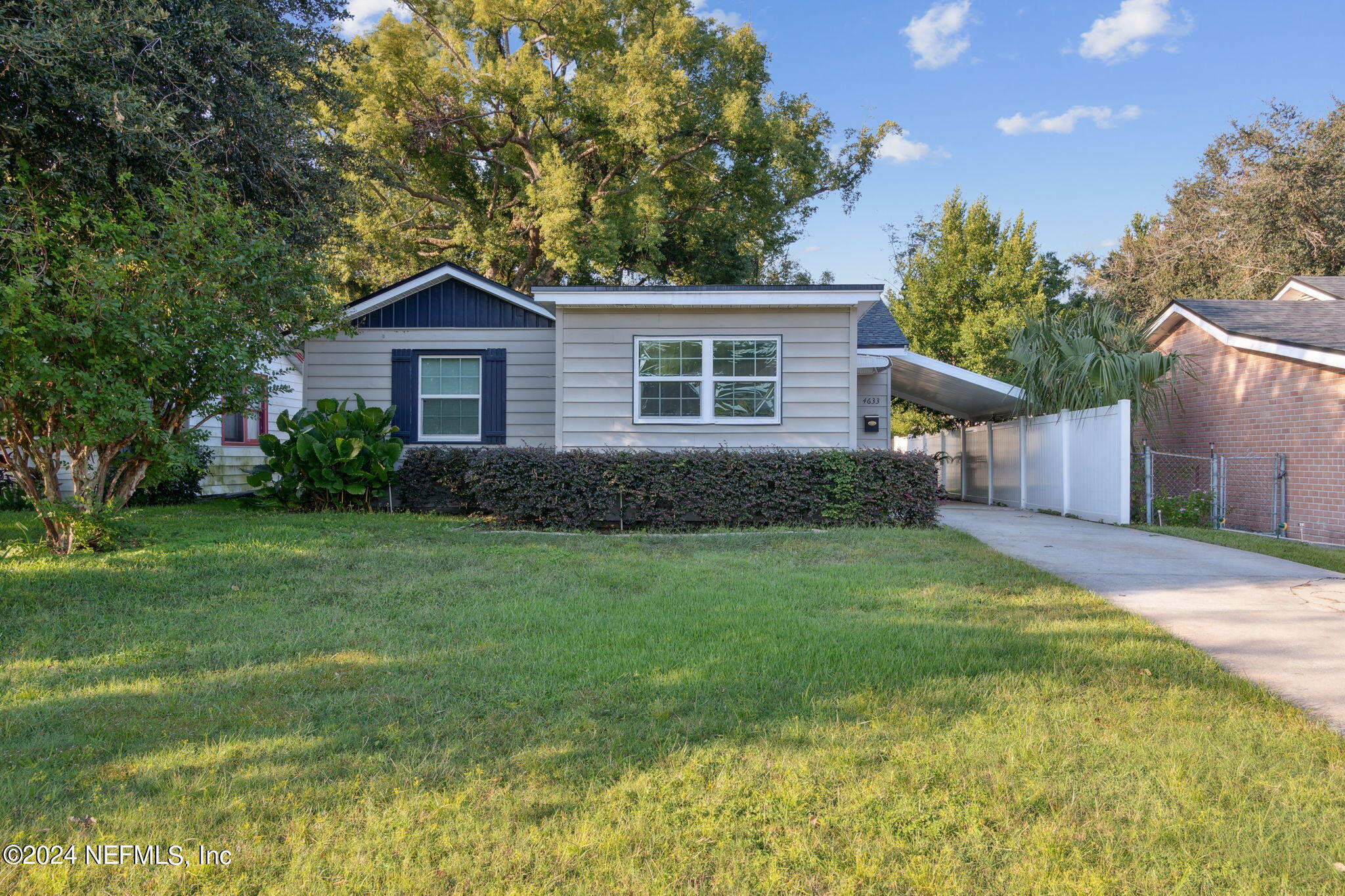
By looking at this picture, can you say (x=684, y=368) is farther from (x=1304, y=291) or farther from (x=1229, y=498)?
(x=1304, y=291)

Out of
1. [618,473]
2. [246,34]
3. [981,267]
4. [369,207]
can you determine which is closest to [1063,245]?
[981,267]

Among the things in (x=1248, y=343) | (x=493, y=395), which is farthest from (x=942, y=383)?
(x=493, y=395)

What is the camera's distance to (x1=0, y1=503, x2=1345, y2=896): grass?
2428 millimetres

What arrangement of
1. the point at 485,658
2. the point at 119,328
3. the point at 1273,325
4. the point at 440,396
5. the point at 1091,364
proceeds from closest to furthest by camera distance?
1. the point at 485,658
2. the point at 119,328
3. the point at 1091,364
4. the point at 1273,325
5. the point at 440,396

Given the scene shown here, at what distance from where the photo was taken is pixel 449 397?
12.0m

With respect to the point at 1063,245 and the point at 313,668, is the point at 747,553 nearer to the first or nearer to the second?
the point at 313,668

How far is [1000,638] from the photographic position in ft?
15.6

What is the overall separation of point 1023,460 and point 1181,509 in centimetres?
331

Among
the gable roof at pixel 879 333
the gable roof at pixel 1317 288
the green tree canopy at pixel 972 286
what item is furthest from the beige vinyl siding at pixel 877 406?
the green tree canopy at pixel 972 286

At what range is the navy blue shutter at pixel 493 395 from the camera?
1185 centimetres

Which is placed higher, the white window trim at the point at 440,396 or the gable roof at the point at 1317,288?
the gable roof at the point at 1317,288

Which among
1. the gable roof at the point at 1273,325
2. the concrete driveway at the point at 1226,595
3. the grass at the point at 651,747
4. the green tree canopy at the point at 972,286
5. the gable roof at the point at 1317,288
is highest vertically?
the green tree canopy at the point at 972,286

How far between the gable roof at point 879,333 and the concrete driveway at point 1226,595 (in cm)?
504

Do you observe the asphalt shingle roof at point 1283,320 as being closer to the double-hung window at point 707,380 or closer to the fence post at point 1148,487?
the fence post at point 1148,487
